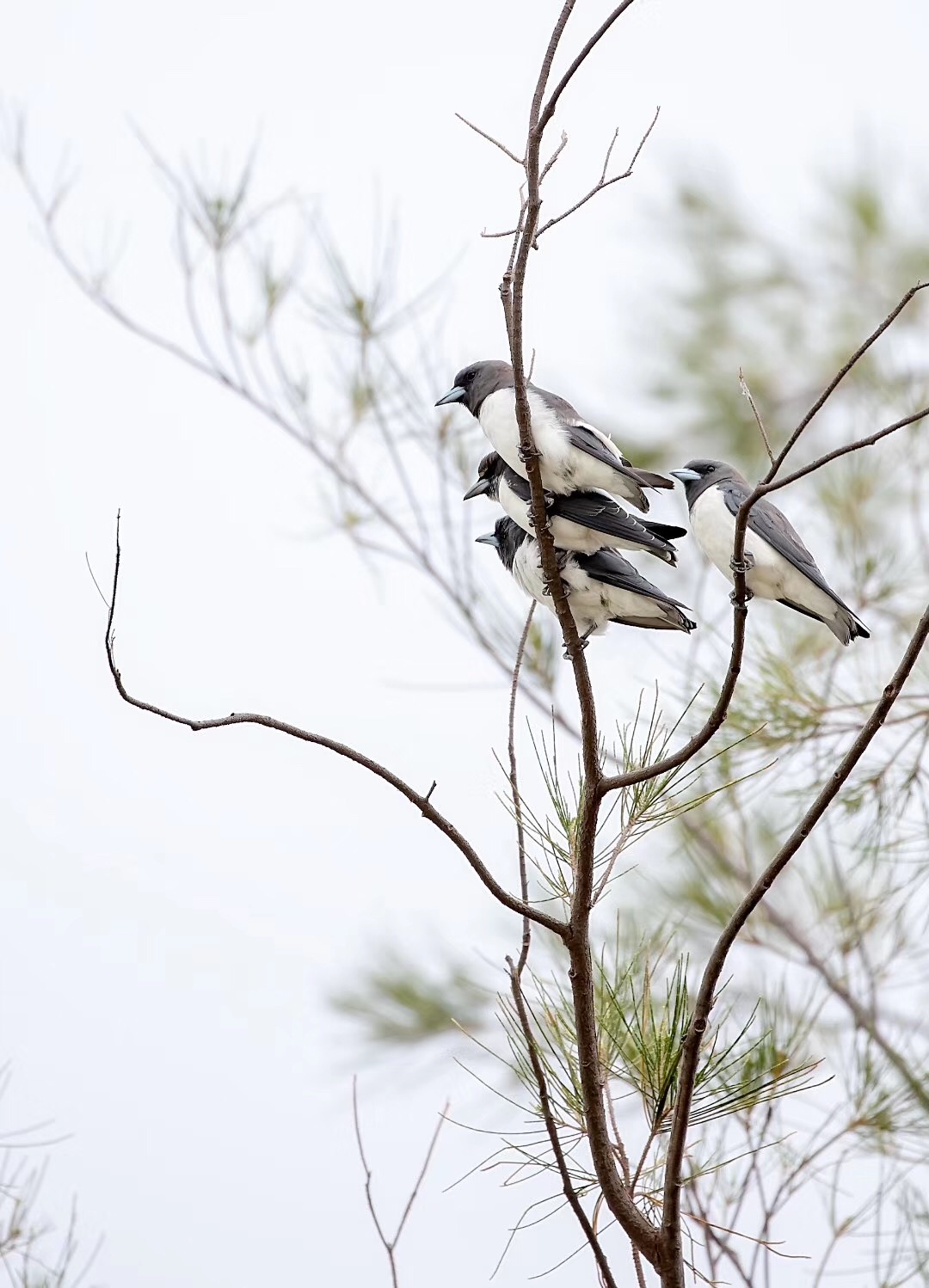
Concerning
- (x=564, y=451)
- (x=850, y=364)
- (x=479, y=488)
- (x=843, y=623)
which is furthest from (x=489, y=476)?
(x=850, y=364)

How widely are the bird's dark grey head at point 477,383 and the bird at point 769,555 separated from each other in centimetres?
31

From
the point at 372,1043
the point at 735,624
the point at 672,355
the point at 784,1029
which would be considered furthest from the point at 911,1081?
the point at 672,355

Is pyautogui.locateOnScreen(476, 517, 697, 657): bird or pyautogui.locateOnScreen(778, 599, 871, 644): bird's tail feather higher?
pyautogui.locateOnScreen(778, 599, 871, 644): bird's tail feather

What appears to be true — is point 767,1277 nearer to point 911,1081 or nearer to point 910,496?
point 911,1081

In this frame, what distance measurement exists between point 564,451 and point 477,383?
25cm

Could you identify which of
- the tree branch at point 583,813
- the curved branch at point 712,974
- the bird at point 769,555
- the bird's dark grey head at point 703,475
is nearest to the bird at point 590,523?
the bird at point 769,555

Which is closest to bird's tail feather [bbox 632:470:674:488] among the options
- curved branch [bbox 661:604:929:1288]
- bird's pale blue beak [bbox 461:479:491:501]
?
bird's pale blue beak [bbox 461:479:491:501]

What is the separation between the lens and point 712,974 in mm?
1027

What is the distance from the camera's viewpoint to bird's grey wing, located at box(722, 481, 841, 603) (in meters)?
1.76

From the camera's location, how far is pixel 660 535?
5.50 feet

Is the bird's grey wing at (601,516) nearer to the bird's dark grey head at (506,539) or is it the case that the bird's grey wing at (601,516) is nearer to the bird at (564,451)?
the bird at (564,451)

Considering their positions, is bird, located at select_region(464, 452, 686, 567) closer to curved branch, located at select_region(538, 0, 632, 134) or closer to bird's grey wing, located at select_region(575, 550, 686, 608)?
bird's grey wing, located at select_region(575, 550, 686, 608)

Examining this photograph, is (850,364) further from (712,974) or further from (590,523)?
(590,523)

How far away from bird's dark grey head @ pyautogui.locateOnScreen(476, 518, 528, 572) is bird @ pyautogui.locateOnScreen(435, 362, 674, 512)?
0.89 feet
